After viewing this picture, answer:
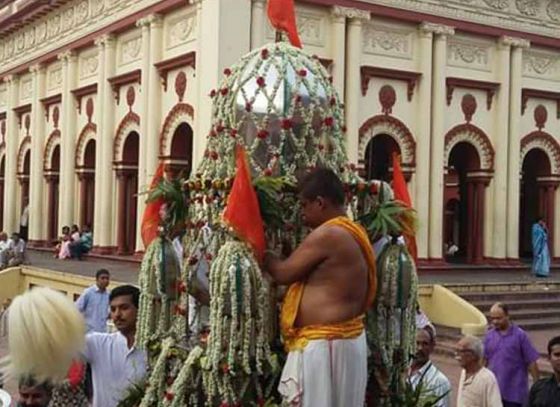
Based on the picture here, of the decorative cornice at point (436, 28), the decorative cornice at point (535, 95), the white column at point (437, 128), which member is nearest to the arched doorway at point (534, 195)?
the decorative cornice at point (535, 95)

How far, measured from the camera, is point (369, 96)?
62.6ft

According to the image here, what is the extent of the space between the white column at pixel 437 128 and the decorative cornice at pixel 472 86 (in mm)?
281

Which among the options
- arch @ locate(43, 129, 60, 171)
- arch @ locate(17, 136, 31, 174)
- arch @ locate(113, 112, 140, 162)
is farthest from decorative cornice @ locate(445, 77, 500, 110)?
arch @ locate(17, 136, 31, 174)

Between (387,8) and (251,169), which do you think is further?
(387,8)

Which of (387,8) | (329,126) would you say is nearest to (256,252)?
(329,126)

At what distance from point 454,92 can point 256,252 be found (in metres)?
17.0

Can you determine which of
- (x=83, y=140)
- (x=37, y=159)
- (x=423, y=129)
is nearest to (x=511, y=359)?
(x=423, y=129)

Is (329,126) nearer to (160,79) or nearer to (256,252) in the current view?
(256,252)

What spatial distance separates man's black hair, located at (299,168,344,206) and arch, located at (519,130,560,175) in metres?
18.3

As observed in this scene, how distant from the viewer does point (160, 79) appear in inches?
768

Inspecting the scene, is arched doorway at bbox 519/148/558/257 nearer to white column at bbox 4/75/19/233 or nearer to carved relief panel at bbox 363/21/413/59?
carved relief panel at bbox 363/21/413/59

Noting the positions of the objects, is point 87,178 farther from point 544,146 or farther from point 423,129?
point 544,146

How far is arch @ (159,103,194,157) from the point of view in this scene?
18.5 metres

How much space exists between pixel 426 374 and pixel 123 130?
1681cm
